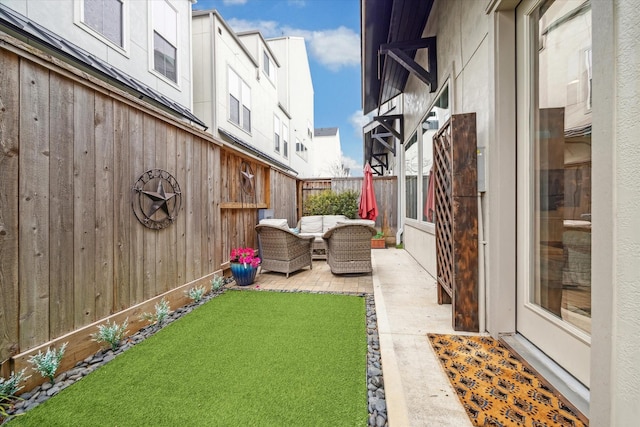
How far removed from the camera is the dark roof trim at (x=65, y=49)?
3.22 meters

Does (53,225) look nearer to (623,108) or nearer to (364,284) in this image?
(623,108)

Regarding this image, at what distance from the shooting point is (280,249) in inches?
179

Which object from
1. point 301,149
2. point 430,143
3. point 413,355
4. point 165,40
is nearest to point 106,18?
point 165,40

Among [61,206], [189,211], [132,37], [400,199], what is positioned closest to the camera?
[61,206]

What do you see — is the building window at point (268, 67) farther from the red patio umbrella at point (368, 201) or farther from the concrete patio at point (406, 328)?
the concrete patio at point (406, 328)

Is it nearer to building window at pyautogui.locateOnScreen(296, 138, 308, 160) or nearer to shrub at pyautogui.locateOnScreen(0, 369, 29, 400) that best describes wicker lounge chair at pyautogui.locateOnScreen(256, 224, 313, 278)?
shrub at pyautogui.locateOnScreen(0, 369, 29, 400)

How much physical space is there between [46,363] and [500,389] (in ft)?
9.27

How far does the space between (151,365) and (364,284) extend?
285 cm

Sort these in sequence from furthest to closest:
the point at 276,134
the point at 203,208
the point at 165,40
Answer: the point at 276,134, the point at 165,40, the point at 203,208

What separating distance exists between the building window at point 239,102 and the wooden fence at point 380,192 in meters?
2.68

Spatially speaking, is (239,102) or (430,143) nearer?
(430,143)

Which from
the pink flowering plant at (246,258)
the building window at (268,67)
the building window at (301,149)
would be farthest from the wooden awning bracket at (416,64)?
Result: the building window at (301,149)

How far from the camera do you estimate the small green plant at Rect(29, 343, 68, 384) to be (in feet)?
5.68

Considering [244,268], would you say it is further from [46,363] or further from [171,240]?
[46,363]
